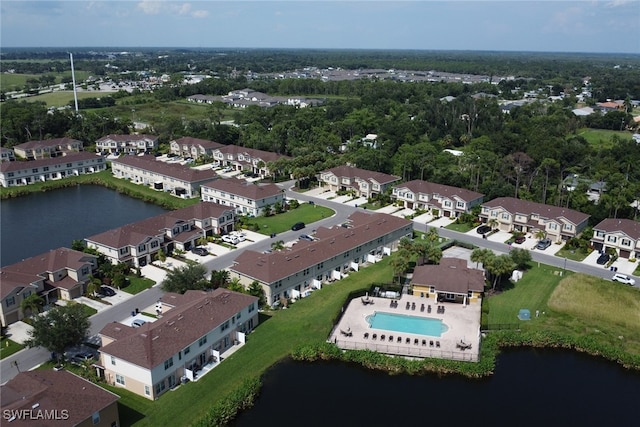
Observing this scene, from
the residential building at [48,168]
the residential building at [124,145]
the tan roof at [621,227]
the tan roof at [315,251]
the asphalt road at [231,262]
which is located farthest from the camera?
the residential building at [124,145]

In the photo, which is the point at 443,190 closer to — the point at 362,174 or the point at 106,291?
the point at 362,174

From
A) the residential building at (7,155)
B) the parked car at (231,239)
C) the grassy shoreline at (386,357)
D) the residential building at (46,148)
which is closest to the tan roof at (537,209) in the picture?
the grassy shoreline at (386,357)

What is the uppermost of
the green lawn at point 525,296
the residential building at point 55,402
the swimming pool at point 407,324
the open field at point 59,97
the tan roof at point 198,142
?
the open field at point 59,97

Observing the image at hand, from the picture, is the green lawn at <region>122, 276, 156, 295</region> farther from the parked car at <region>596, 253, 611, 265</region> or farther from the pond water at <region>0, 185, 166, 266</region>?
the parked car at <region>596, 253, 611, 265</region>

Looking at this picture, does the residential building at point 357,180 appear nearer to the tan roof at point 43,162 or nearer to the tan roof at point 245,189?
the tan roof at point 245,189

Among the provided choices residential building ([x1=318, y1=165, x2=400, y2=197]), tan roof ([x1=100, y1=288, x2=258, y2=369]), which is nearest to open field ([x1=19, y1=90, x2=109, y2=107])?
residential building ([x1=318, y1=165, x2=400, y2=197])

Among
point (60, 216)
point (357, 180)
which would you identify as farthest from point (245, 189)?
point (60, 216)

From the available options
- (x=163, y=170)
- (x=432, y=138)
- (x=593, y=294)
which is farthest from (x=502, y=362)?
(x=432, y=138)
